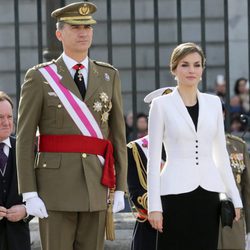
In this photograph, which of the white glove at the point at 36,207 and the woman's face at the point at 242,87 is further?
the woman's face at the point at 242,87

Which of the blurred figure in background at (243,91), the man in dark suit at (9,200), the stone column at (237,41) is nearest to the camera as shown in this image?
the man in dark suit at (9,200)

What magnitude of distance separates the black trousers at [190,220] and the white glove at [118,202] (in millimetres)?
186

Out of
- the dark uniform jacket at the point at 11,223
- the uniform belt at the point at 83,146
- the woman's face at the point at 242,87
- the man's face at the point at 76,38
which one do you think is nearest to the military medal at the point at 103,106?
the uniform belt at the point at 83,146

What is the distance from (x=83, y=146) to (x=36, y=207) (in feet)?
1.12

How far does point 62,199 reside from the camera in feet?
14.5

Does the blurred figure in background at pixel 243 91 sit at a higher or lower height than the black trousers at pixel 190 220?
higher

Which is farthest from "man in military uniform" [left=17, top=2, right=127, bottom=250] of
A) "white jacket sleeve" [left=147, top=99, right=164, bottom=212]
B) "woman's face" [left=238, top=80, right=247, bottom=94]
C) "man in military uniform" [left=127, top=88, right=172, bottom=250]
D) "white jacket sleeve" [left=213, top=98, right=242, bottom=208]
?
"woman's face" [left=238, top=80, right=247, bottom=94]

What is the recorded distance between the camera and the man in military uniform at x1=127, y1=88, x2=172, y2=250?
→ 509 centimetres

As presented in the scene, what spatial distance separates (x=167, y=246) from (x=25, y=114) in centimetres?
86

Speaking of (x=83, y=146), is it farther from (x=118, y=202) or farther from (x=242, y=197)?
(x=242, y=197)

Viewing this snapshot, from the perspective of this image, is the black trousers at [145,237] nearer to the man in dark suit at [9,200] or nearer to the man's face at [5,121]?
the man in dark suit at [9,200]

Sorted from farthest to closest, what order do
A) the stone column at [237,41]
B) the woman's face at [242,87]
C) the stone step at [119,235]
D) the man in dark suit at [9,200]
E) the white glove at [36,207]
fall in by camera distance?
the stone column at [237,41], the woman's face at [242,87], the stone step at [119,235], the man in dark suit at [9,200], the white glove at [36,207]

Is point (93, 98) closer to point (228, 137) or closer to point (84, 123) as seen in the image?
point (84, 123)

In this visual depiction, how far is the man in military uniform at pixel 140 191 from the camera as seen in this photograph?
5094mm
